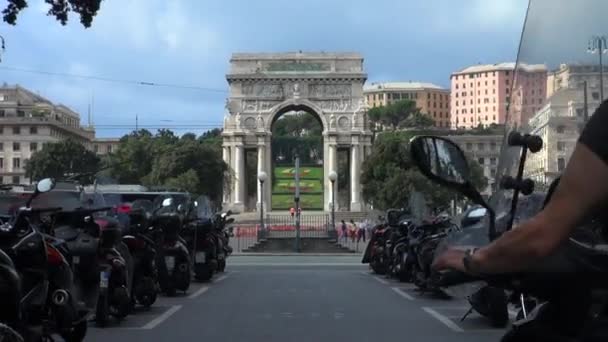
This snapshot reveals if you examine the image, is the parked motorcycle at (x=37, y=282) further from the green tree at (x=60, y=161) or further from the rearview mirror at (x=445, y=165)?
the green tree at (x=60, y=161)

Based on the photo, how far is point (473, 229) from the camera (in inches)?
158

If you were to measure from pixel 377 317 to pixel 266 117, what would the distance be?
3375 inches

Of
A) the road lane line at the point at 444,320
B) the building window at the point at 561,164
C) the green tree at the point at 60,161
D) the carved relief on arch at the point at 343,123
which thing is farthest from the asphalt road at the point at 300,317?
the carved relief on arch at the point at 343,123

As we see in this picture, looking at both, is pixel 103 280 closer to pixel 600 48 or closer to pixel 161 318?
pixel 161 318

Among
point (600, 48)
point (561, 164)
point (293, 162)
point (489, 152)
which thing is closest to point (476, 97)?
point (293, 162)

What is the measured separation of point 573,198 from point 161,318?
10104mm

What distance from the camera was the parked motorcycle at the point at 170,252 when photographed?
553 inches

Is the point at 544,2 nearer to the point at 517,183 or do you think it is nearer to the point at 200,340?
the point at 517,183

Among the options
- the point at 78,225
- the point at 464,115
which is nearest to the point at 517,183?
the point at 78,225

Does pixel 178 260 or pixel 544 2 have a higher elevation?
pixel 544 2

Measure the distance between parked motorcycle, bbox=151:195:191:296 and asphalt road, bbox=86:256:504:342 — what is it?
267 millimetres

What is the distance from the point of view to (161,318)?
11.9 m

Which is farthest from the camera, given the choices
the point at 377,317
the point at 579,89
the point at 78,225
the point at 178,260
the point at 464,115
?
the point at 464,115

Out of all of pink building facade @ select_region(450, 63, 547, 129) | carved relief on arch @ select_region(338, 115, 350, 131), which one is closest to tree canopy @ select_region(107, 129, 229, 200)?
carved relief on arch @ select_region(338, 115, 350, 131)
